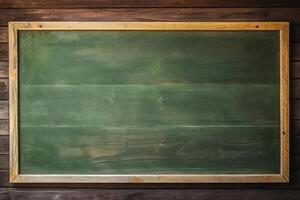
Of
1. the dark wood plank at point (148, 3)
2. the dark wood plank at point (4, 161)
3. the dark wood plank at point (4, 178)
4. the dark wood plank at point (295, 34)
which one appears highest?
the dark wood plank at point (148, 3)

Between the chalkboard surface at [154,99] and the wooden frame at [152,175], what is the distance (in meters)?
0.03

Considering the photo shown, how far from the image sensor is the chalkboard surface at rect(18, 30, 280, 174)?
202 centimetres

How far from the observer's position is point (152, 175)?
2023 millimetres

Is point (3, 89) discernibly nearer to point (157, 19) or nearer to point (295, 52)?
point (157, 19)

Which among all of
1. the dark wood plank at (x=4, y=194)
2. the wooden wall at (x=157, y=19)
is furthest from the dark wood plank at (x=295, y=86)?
the dark wood plank at (x=4, y=194)

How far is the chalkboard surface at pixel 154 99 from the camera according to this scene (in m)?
2.02

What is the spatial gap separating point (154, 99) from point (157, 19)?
41 cm

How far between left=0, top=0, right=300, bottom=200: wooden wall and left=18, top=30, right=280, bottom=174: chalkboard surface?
86 millimetres

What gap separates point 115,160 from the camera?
2.03 meters

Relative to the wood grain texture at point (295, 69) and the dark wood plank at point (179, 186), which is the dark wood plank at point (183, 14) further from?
the dark wood plank at point (179, 186)

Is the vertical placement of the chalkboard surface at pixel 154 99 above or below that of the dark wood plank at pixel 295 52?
below

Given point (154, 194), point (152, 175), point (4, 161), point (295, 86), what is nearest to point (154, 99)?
point (152, 175)

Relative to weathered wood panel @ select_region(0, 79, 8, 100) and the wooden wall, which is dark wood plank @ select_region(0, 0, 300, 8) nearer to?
the wooden wall

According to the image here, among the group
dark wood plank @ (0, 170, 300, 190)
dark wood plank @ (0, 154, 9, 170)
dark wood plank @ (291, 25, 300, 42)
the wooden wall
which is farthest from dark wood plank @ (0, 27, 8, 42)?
dark wood plank @ (291, 25, 300, 42)
